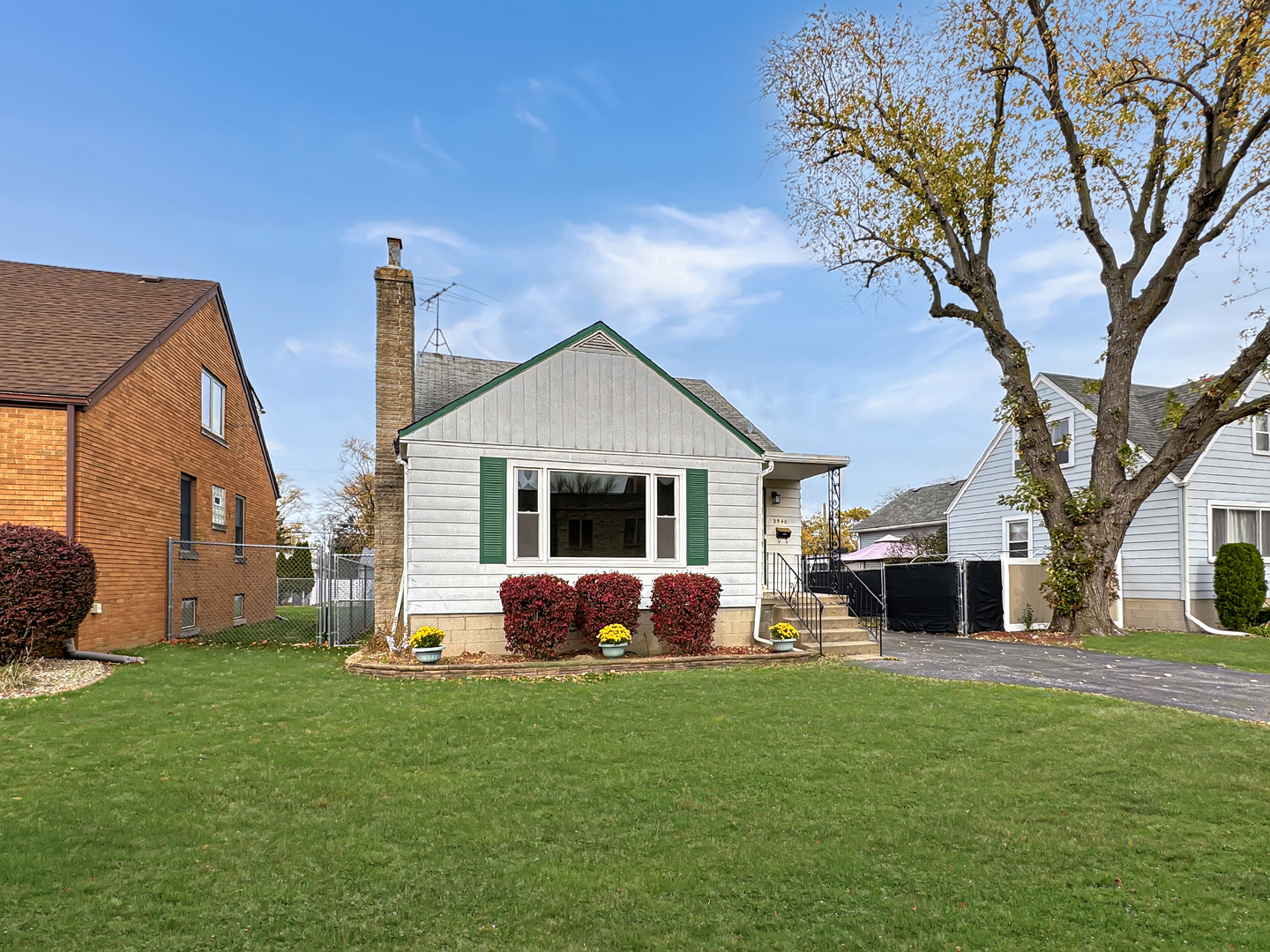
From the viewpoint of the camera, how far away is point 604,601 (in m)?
11.5

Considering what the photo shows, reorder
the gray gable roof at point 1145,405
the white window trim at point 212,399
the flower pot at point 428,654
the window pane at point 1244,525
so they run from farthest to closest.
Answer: the gray gable roof at point 1145,405 → the window pane at point 1244,525 → the white window trim at point 212,399 → the flower pot at point 428,654

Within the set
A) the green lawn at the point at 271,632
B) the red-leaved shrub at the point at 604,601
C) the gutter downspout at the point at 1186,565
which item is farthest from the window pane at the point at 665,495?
the gutter downspout at the point at 1186,565

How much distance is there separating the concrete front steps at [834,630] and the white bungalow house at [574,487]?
812 millimetres

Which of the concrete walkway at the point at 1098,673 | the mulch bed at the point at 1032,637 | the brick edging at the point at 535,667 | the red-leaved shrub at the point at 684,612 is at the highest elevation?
the red-leaved shrub at the point at 684,612

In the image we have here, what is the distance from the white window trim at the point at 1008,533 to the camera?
21.5 metres

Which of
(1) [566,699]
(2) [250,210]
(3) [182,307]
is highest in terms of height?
(2) [250,210]

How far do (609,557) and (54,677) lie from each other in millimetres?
7403

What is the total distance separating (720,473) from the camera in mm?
12891

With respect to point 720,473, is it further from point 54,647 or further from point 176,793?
point 54,647

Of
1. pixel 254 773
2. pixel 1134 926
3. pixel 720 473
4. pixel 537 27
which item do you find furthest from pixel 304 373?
pixel 1134 926

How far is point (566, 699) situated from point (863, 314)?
540 inches

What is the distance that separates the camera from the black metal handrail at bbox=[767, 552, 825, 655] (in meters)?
13.0

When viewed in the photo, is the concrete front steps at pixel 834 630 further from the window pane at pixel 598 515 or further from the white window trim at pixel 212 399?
the white window trim at pixel 212 399

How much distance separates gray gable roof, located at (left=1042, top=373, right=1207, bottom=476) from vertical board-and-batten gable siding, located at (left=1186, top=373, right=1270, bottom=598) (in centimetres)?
59
